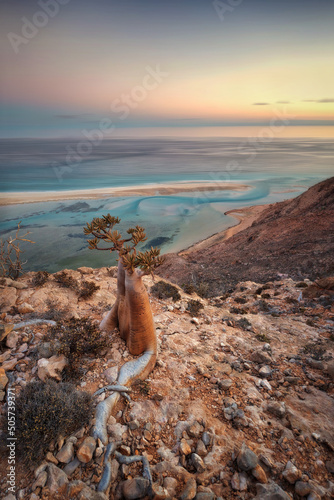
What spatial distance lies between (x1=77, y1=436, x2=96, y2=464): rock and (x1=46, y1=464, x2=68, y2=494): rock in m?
0.23

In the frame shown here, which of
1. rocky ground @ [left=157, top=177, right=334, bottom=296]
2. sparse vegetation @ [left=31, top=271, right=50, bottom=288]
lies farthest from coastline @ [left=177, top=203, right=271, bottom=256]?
sparse vegetation @ [left=31, top=271, right=50, bottom=288]

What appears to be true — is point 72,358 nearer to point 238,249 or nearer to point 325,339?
point 325,339

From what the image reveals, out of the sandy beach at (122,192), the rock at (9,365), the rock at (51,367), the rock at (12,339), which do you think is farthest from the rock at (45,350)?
the sandy beach at (122,192)

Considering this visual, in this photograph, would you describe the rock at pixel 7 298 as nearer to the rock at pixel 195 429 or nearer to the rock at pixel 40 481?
the rock at pixel 40 481

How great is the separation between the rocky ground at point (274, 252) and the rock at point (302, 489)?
9.46m

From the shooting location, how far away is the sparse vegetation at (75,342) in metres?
4.33

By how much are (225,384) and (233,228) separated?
92.9 feet

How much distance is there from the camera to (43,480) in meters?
2.75

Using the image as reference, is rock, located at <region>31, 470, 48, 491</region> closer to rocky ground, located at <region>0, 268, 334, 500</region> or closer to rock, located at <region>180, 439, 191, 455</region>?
rocky ground, located at <region>0, 268, 334, 500</region>

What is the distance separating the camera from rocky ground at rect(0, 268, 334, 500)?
9.53 feet

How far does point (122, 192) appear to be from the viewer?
4462 cm

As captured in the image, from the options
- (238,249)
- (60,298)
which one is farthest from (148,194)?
(60,298)

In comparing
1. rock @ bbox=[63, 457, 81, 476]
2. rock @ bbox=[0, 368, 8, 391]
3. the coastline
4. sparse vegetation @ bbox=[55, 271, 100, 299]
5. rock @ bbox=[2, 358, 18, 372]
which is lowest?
the coastline

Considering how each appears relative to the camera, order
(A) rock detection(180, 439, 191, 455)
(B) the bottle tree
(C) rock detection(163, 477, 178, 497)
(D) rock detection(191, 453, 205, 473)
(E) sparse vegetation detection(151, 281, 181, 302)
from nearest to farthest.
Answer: (C) rock detection(163, 477, 178, 497) → (D) rock detection(191, 453, 205, 473) → (A) rock detection(180, 439, 191, 455) → (B) the bottle tree → (E) sparse vegetation detection(151, 281, 181, 302)
